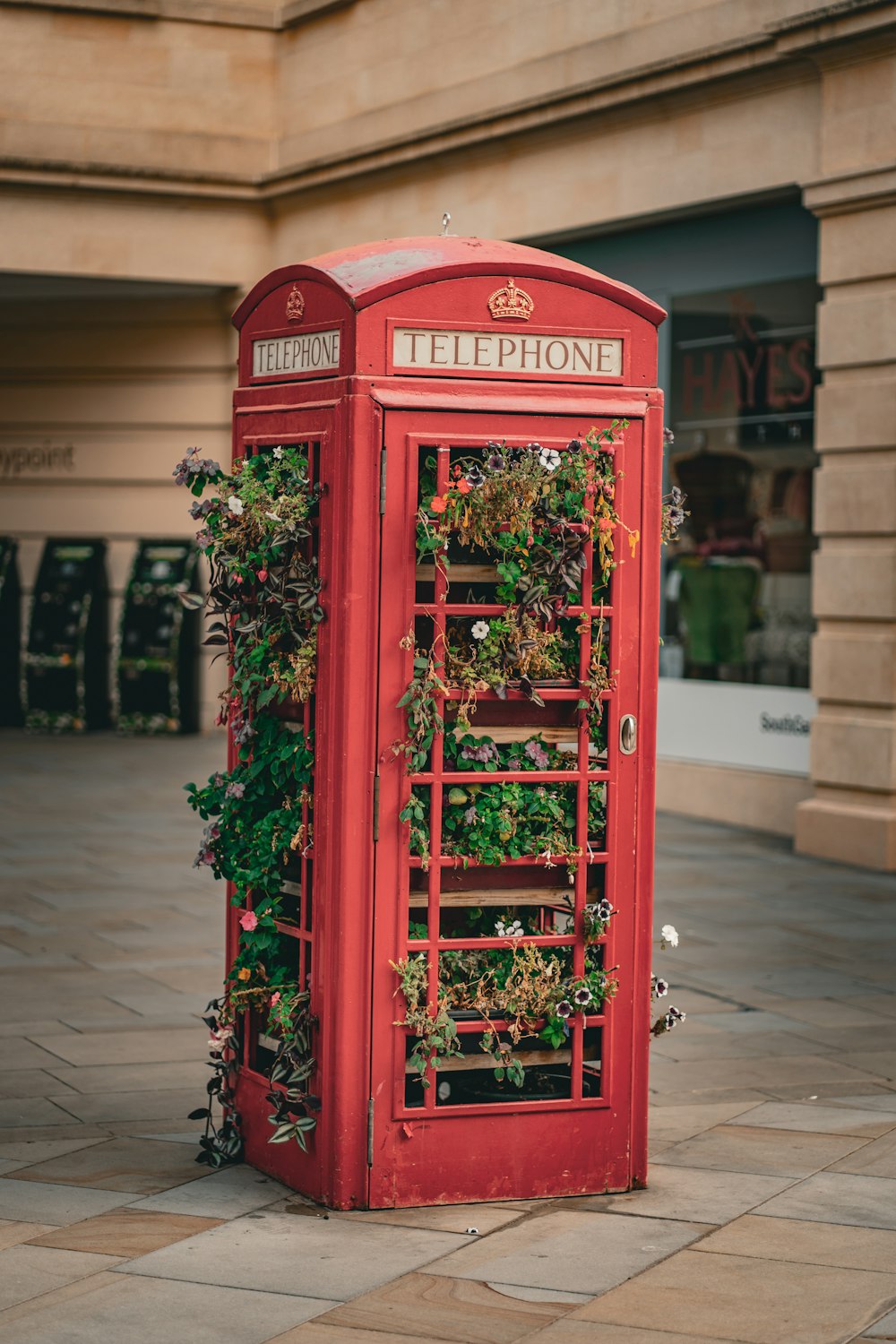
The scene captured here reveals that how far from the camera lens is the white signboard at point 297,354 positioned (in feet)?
15.7

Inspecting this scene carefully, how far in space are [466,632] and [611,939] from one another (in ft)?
2.90

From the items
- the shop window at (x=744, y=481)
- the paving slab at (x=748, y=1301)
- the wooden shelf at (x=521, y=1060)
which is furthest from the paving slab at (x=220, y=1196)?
the shop window at (x=744, y=481)

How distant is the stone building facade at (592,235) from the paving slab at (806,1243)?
613 centimetres

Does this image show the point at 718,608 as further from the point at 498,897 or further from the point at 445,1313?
the point at 445,1313

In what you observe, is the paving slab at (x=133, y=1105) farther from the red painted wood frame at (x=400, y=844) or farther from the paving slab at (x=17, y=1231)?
the paving slab at (x=17, y=1231)

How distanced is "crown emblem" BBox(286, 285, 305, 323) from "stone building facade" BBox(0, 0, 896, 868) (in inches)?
248

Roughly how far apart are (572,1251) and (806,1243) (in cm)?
57

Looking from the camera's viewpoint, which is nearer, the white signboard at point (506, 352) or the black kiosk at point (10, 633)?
the white signboard at point (506, 352)

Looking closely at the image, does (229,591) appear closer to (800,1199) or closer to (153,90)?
(800,1199)

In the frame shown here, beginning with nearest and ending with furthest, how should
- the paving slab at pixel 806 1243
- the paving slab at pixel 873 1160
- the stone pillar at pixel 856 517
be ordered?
1. the paving slab at pixel 806 1243
2. the paving slab at pixel 873 1160
3. the stone pillar at pixel 856 517

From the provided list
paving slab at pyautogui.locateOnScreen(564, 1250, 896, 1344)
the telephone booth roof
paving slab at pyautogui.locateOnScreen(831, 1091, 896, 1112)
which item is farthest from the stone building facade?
paving slab at pyautogui.locateOnScreen(564, 1250, 896, 1344)

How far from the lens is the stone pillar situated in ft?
34.9

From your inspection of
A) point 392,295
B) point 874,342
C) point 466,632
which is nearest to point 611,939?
point 466,632

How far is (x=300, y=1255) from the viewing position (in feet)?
14.5
